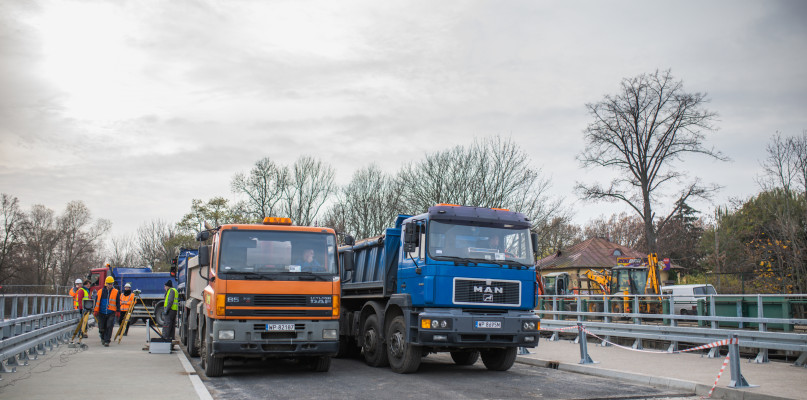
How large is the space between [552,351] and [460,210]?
617cm

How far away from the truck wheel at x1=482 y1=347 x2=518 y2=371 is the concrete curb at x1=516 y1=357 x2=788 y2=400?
123 centimetres

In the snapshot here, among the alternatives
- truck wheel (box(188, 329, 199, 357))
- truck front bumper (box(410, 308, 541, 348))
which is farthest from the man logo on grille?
truck wheel (box(188, 329, 199, 357))

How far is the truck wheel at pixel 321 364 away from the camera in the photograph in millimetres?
11656

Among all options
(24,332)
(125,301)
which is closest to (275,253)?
(24,332)

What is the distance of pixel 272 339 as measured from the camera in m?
10.5

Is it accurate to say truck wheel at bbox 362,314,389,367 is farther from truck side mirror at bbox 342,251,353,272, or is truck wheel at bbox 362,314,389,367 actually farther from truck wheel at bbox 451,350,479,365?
truck wheel at bbox 451,350,479,365

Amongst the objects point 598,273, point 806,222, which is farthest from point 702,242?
point 598,273

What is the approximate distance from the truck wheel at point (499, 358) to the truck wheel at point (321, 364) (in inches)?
121

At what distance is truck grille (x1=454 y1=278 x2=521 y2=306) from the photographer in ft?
35.9

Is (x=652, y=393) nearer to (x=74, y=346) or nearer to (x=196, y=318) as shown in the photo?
(x=196, y=318)

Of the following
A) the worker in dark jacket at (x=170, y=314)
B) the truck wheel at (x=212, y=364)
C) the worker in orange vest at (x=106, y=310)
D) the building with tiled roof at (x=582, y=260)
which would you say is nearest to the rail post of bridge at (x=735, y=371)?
the truck wheel at (x=212, y=364)

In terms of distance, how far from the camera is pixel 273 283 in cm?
1067

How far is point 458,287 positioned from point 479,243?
2.97 feet

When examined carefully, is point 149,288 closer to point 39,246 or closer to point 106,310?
point 106,310
